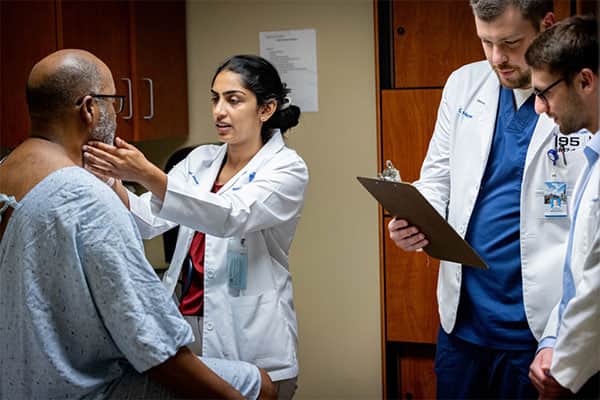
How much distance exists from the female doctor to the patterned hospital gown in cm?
53

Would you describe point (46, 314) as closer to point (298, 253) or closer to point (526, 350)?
point (526, 350)

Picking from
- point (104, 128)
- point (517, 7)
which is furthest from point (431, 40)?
point (104, 128)

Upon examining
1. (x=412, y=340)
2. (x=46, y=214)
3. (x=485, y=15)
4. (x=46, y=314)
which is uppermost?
(x=485, y=15)

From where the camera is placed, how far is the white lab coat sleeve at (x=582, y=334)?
1.46m

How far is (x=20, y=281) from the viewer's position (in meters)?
1.49

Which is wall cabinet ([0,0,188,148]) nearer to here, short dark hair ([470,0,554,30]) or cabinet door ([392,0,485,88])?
cabinet door ([392,0,485,88])

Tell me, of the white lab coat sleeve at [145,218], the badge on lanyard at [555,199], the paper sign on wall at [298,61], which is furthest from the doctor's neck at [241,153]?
the paper sign on wall at [298,61]

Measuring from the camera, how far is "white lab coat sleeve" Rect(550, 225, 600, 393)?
146 cm

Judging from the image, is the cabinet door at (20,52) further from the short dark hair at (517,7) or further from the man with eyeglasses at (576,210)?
the man with eyeglasses at (576,210)

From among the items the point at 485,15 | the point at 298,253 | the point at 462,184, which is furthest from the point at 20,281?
the point at 298,253

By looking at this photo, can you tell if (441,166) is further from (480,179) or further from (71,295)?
(71,295)

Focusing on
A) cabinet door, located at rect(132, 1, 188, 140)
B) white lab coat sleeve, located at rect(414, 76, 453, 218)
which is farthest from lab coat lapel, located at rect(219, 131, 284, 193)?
cabinet door, located at rect(132, 1, 188, 140)

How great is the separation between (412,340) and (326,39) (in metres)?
1.38

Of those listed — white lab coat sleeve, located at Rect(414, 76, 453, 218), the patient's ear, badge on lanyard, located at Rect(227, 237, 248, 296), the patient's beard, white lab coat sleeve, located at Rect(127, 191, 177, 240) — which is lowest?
badge on lanyard, located at Rect(227, 237, 248, 296)
